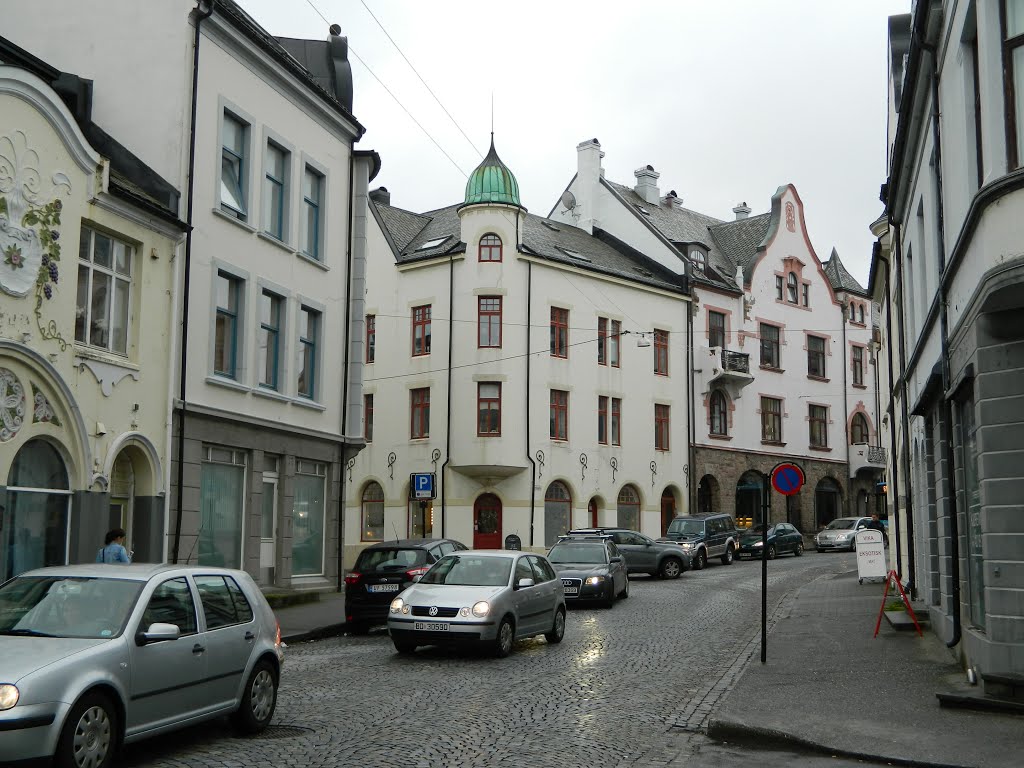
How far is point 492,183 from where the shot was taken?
42.4 metres

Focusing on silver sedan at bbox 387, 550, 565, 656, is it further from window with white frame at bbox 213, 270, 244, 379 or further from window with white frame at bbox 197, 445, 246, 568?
window with white frame at bbox 213, 270, 244, 379

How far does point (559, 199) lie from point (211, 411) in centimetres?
3522

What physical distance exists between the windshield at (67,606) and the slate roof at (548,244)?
33789 millimetres

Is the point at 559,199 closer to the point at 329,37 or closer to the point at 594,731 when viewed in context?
the point at 329,37

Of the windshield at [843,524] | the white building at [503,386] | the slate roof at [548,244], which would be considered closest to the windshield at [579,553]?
the white building at [503,386]

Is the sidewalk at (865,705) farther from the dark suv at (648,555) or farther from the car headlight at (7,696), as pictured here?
the dark suv at (648,555)

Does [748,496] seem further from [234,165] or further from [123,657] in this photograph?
[123,657]

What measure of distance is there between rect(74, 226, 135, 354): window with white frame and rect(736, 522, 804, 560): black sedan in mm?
26883

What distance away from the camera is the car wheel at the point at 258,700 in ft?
32.1

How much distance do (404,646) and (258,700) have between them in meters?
5.73

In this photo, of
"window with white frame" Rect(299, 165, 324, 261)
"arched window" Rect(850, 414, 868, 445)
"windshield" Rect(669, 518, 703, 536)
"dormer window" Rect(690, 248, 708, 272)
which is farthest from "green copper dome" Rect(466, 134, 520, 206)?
"arched window" Rect(850, 414, 868, 445)

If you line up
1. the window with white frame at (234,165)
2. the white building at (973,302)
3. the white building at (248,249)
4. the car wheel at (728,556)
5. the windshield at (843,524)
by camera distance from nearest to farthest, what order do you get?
the white building at (973,302)
the white building at (248,249)
the window with white frame at (234,165)
the car wheel at (728,556)
the windshield at (843,524)

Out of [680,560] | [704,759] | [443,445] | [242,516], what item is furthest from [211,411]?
[443,445]

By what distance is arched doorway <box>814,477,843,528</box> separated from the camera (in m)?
55.9
